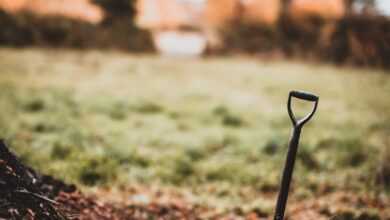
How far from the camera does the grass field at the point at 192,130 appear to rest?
4754mm

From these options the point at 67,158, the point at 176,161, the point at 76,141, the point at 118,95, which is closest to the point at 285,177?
the point at 176,161

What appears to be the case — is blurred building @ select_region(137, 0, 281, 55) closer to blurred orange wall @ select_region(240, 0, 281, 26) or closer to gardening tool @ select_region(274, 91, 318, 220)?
blurred orange wall @ select_region(240, 0, 281, 26)

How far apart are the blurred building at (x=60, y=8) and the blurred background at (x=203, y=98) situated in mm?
51

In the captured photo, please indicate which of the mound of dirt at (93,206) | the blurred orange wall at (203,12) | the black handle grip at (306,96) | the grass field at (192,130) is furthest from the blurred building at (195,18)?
the black handle grip at (306,96)

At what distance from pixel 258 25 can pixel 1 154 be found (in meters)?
16.9

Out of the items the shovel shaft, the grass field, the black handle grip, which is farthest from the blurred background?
the black handle grip

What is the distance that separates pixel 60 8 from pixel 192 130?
1212 cm

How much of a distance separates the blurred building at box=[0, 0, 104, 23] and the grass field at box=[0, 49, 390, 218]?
417cm

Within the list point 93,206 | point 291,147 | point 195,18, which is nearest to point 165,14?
point 195,18

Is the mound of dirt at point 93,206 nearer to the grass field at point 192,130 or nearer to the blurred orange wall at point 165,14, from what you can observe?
the grass field at point 192,130

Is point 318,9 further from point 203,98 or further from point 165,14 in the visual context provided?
point 203,98

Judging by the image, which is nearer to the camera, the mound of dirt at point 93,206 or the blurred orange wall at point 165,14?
the mound of dirt at point 93,206

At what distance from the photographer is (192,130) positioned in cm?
681

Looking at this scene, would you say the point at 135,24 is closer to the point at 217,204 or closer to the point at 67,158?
the point at 67,158
